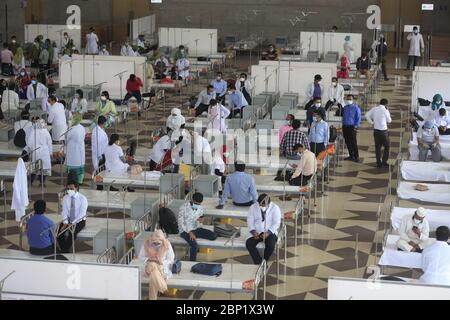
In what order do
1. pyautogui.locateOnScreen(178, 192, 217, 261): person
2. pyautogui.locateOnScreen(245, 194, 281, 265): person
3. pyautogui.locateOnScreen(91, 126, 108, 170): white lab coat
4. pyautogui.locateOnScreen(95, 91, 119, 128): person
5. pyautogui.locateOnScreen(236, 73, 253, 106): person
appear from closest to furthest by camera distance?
pyautogui.locateOnScreen(245, 194, 281, 265): person, pyautogui.locateOnScreen(178, 192, 217, 261): person, pyautogui.locateOnScreen(91, 126, 108, 170): white lab coat, pyautogui.locateOnScreen(95, 91, 119, 128): person, pyautogui.locateOnScreen(236, 73, 253, 106): person

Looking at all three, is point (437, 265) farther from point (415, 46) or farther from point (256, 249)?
point (415, 46)

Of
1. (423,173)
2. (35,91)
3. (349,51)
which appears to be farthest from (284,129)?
(349,51)

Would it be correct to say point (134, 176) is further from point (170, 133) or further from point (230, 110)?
point (230, 110)

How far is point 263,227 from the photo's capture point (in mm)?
14234

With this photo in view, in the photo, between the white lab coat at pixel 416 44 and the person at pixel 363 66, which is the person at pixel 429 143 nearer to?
the person at pixel 363 66

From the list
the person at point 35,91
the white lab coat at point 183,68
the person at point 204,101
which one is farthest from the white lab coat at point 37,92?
the white lab coat at point 183,68

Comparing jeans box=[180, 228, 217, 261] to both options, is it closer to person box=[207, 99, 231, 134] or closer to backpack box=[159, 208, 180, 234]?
backpack box=[159, 208, 180, 234]

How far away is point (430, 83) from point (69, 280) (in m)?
15.6

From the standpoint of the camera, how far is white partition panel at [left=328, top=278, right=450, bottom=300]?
10.8m

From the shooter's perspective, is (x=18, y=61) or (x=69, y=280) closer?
(x=69, y=280)

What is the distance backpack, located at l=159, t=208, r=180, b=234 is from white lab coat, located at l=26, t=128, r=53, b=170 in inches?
177

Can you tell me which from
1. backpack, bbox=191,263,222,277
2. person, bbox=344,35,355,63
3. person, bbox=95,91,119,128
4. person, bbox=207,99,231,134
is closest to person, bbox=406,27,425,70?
person, bbox=344,35,355,63

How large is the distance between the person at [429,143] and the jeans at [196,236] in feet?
22.6
